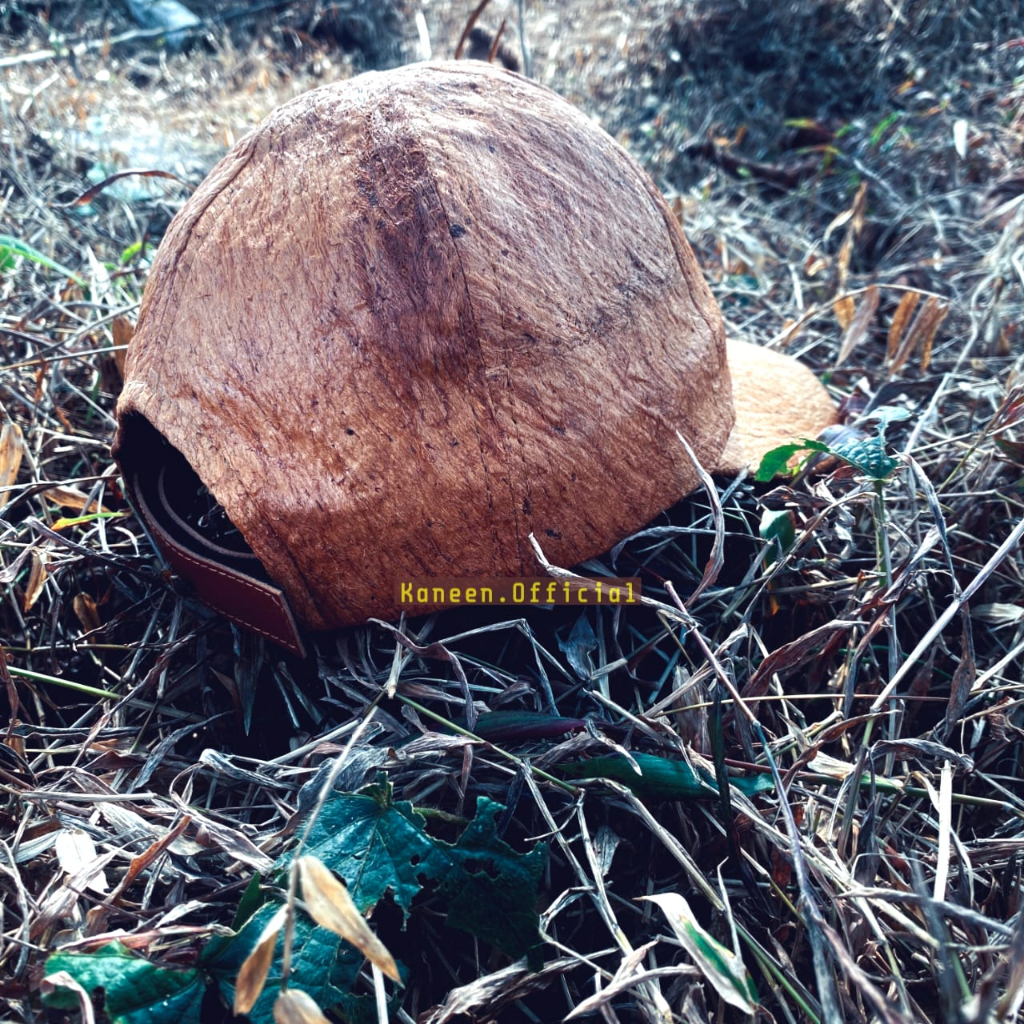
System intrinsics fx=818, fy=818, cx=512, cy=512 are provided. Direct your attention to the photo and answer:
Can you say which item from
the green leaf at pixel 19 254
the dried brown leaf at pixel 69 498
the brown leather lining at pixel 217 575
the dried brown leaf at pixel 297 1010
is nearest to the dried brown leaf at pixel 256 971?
the dried brown leaf at pixel 297 1010

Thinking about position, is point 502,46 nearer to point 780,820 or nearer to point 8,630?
point 8,630

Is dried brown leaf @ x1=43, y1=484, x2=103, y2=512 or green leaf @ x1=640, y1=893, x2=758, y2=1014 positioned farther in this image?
dried brown leaf @ x1=43, y1=484, x2=103, y2=512

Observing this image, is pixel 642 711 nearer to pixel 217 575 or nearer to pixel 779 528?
pixel 779 528

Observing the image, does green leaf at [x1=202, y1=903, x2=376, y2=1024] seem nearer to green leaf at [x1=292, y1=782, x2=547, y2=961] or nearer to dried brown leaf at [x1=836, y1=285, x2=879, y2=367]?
green leaf at [x1=292, y1=782, x2=547, y2=961]

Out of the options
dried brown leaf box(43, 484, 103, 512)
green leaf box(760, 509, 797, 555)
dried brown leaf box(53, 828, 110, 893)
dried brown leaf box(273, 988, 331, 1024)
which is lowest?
dried brown leaf box(53, 828, 110, 893)

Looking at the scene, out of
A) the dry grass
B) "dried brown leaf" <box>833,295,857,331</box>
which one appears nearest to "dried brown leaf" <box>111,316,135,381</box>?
the dry grass

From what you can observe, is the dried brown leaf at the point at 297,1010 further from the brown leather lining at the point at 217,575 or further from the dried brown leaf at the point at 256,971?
the brown leather lining at the point at 217,575
